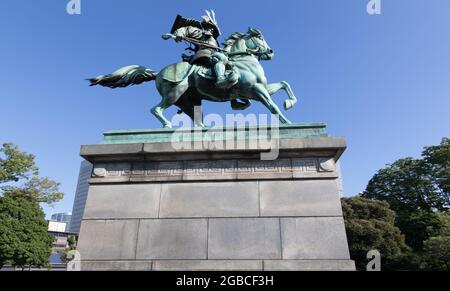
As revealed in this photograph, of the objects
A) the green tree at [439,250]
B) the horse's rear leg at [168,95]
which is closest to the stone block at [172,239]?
the horse's rear leg at [168,95]

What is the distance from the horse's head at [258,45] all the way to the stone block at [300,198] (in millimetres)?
4448

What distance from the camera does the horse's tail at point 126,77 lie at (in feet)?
27.8

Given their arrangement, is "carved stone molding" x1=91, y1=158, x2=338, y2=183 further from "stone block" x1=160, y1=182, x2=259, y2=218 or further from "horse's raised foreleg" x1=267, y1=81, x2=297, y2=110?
"horse's raised foreleg" x1=267, y1=81, x2=297, y2=110

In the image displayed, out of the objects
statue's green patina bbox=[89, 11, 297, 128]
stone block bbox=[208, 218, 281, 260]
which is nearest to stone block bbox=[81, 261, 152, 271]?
stone block bbox=[208, 218, 281, 260]

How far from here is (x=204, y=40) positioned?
31.1 feet

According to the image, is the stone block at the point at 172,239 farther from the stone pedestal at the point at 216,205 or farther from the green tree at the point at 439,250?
the green tree at the point at 439,250

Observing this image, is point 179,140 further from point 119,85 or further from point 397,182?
point 397,182

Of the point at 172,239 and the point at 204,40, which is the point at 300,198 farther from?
the point at 204,40

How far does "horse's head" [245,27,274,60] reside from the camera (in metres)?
9.07

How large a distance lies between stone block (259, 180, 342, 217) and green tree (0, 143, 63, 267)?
31250 millimetres

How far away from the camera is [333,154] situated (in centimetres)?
653
